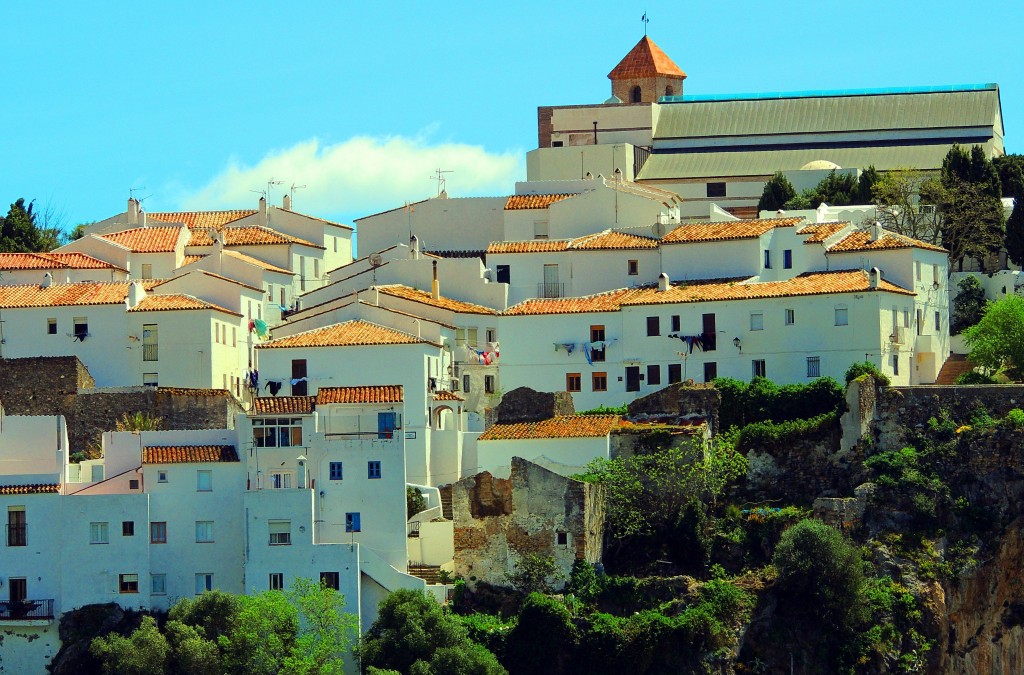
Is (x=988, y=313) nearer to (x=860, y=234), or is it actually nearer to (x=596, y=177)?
(x=860, y=234)

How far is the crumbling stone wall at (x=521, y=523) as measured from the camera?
69875mm

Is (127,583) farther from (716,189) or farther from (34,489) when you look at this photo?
(716,189)

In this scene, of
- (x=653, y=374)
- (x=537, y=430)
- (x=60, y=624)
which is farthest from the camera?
(x=653, y=374)

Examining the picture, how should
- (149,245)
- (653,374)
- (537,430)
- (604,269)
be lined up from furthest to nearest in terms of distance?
1. (149,245)
2. (604,269)
3. (653,374)
4. (537,430)

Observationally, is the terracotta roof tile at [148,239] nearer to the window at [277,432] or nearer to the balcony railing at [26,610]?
the window at [277,432]

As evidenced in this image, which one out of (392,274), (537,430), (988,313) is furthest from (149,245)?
(988,313)

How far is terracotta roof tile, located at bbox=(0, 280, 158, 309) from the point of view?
267ft

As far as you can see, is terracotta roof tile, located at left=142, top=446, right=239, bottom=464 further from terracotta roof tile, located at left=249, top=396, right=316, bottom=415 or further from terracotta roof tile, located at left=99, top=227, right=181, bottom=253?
terracotta roof tile, located at left=99, top=227, right=181, bottom=253

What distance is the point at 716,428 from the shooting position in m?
75.7

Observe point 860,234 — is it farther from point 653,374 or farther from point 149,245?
point 149,245

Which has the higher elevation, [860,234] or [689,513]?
[860,234]

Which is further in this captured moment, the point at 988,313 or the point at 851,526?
the point at 988,313

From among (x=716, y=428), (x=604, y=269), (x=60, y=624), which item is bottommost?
(x=60, y=624)

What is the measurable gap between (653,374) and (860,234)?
28.5 ft
